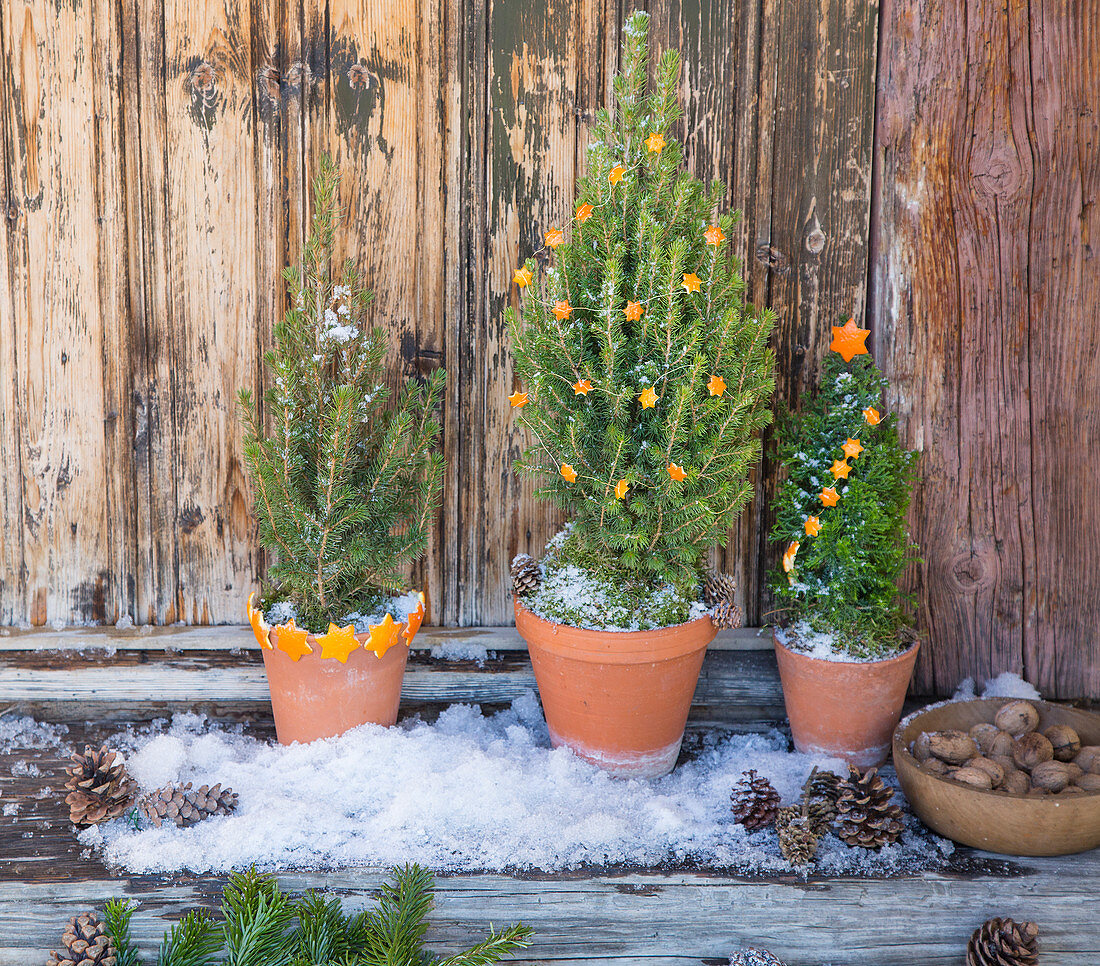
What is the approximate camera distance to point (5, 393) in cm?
235

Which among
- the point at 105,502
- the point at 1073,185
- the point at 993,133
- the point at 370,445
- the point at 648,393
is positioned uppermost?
the point at 993,133

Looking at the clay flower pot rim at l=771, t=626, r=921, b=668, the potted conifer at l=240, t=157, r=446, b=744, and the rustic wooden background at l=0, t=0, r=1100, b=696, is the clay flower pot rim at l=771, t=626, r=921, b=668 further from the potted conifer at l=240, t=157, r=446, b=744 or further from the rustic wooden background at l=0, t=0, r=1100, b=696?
the potted conifer at l=240, t=157, r=446, b=744

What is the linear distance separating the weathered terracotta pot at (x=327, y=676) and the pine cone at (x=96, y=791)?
1.30ft

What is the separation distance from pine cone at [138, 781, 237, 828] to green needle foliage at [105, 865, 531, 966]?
0.70ft

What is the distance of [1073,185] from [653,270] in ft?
4.33

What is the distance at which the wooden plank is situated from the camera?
2229mm

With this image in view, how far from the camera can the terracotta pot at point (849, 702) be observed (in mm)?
2064

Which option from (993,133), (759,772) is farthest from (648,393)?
(993,133)

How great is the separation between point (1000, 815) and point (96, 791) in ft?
6.40

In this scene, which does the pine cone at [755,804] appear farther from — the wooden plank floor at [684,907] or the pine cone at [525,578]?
the pine cone at [525,578]

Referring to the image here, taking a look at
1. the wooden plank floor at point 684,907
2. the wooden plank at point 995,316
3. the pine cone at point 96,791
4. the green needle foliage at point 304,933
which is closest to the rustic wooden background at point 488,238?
the wooden plank at point 995,316

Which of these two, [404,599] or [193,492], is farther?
[193,492]

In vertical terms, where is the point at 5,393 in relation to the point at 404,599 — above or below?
above

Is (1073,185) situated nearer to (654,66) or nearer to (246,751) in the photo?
(654,66)
